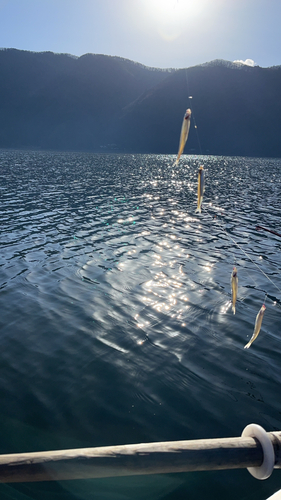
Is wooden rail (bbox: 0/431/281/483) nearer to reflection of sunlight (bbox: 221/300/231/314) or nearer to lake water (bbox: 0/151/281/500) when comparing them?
lake water (bbox: 0/151/281/500)

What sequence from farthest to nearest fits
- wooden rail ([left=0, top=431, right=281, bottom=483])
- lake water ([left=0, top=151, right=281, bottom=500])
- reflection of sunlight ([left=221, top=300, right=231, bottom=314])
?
reflection of sunlight ([left=221, top=300, right=231, bottom=314]) < lake water ([left=0, top=151, right=281, bottom=500]) < wooden rail ([left=0, top=431, right=281, bottom=483])

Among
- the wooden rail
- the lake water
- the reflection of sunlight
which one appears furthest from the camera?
the reflection of sunlight

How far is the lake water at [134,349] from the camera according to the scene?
Result: 626 cm

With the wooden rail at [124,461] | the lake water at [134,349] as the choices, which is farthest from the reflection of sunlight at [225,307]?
the wooden rail at [124,461]

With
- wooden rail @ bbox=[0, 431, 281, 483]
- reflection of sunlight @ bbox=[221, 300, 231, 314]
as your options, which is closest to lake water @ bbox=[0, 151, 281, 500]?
reflection of sunlight @ bbox=[221, 300, 231, 314]

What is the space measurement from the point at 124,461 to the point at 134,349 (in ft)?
20.3

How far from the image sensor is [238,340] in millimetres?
9883

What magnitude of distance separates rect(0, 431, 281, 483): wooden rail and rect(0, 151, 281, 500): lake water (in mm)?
3031

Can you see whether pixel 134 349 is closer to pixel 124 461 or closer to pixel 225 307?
pixel 225 307

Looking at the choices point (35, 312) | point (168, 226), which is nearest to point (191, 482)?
point (35, 312)

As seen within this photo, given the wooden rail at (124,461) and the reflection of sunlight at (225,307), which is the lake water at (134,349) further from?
the wooden rail at (124,461)

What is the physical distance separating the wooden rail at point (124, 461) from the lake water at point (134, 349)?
9.94ft

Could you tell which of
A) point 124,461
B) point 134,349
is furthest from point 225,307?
point 124,461

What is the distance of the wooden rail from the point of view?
3.12 metres
